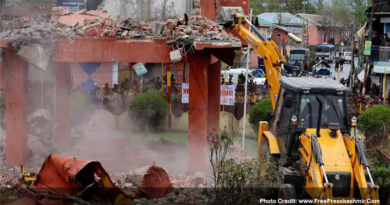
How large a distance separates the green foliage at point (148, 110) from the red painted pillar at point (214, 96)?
4625 mm

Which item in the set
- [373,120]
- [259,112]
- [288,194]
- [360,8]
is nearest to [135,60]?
[288,194]

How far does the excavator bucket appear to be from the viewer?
1616 centimetres

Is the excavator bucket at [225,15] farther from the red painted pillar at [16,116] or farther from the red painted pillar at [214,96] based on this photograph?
the red painted pillar at [16,116]

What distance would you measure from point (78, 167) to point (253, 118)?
10.2 meters

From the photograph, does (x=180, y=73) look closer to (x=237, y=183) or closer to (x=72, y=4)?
(x=72, y=4)

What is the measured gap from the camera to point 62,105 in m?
18.7

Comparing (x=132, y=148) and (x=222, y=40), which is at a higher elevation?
(x=222, y=40)

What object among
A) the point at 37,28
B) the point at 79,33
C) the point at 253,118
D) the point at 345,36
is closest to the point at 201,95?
the point at 79,33

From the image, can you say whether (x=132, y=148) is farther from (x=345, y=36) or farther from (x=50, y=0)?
(x=345, y=36)

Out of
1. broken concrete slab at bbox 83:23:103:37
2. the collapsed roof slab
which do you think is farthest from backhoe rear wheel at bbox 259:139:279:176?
broken concrete slab at bbox 83:23:103:37

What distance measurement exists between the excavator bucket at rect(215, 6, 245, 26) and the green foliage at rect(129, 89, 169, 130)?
6578 millimetres

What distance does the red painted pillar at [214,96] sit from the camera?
17688 millimetres

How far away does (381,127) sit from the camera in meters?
17.7

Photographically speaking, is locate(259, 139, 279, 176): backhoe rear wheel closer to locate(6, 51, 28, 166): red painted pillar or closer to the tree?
locate(6, 51, 28, 166): red painted pillar
